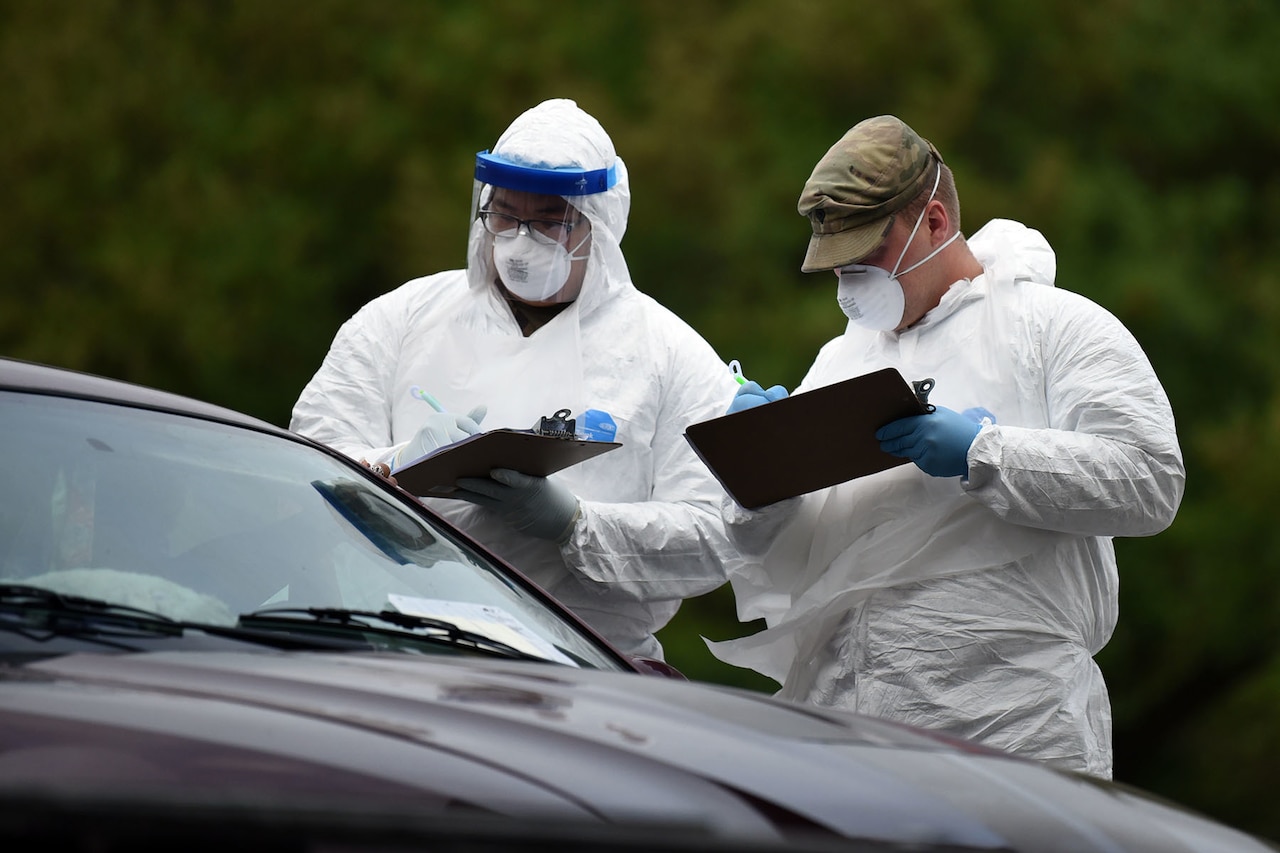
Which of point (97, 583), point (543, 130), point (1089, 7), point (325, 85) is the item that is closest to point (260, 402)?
point (325, 85)

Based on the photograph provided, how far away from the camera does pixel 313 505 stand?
2.90 metres

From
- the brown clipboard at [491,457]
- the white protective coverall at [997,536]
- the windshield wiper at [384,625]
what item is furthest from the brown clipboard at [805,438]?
the windshield wiper at [384,625]

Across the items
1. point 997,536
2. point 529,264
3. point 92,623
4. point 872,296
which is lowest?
point 92,623

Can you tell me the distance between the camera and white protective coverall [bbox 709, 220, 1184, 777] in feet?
11.6

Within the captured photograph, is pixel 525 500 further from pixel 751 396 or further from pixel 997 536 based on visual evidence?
pixel 997 536

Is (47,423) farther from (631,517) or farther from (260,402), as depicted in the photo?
(260,402)

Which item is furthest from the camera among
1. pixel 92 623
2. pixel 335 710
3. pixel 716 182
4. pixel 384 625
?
pixel 716 182

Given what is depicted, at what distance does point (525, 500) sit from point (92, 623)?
1.72m

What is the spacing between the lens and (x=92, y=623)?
2348 mm

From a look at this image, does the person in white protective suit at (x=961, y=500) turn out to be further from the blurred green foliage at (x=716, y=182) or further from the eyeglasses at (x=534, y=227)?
the blurred green foliage at (x=716, y=182)

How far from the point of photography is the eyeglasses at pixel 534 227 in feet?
14.2

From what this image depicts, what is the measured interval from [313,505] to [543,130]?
1755 millimetres

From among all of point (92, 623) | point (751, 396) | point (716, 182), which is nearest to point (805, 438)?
point (751, 396)

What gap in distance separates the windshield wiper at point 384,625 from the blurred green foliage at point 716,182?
22.4 feet
